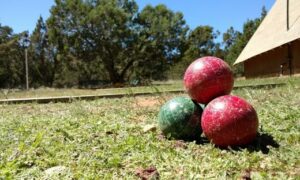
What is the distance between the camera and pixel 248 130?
219 inches

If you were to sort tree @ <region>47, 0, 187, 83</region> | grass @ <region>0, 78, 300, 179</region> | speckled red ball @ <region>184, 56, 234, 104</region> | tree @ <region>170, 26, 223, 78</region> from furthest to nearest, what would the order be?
1. tree @ <region>170, 26, 223, 78</region>
2. tree @ <region>47, 0, 187, 83</region>
3. speckled red ball @ <region>184, 56, 234, 104</region>
4. grass @ <region>0, 78, 300, 179</region>

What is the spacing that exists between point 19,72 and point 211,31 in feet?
89.5

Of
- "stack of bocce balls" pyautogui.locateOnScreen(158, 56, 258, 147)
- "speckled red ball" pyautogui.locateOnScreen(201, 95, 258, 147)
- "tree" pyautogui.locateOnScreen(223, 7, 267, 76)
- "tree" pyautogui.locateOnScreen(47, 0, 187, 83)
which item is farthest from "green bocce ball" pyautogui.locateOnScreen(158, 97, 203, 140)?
"tree" pyautogui.locateOnScreen(223, 7, 267, 76)

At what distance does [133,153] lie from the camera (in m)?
5.27

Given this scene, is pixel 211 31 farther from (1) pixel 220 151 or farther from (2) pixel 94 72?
(1) pixel 220 151

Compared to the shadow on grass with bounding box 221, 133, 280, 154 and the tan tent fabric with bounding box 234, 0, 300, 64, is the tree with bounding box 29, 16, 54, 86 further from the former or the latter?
the shadow on grass with bounding box 221, 133, 280, 154

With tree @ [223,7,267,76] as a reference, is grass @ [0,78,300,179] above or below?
below

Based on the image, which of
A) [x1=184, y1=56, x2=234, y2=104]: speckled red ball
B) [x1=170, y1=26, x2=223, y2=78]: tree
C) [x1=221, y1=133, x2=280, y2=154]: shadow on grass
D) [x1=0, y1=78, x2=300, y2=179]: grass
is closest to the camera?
[x1=0, y1=78, x2=300, y2=179]: grass

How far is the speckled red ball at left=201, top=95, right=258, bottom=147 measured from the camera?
18.0 ft

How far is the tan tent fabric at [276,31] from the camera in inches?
987

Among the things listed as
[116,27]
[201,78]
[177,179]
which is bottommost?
[177,179]

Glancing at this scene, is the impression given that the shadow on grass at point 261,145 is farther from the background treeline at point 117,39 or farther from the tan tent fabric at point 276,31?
the background treeline at point 117,39

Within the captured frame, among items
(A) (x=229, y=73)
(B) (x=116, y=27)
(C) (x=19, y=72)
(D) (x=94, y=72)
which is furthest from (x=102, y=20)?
(A) (x=229, y=73)

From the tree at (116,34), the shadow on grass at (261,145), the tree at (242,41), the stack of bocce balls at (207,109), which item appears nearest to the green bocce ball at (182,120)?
the stack of bocce balls at (207,109)
